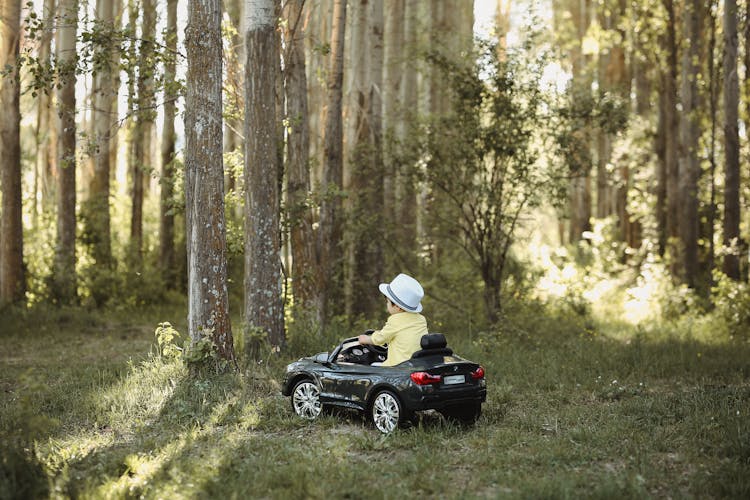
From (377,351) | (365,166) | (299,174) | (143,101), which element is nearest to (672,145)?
(365,166)

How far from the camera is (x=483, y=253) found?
52.0 ft

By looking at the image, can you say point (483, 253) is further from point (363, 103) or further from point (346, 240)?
point (363, 103)

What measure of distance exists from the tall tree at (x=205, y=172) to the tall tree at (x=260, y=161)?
1.25 metres

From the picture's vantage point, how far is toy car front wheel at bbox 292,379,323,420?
9.04 metres

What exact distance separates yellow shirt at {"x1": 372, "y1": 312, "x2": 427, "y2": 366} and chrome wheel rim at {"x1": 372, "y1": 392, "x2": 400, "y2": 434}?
0.38 meters

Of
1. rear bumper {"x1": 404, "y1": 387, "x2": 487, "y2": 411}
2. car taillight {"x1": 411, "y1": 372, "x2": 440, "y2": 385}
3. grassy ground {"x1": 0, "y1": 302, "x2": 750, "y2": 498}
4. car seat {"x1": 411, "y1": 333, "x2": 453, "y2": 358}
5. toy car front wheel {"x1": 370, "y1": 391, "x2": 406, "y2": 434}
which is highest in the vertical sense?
car seat {"x1": 411, "y1": 333, "x2": 453, "y2": 358}

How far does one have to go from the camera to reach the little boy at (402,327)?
334 inches

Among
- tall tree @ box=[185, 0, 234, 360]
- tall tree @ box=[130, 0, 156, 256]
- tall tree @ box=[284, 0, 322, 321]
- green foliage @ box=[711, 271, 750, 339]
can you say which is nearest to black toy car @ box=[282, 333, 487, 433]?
tall tree @ box=[185, 0, 234, 360]

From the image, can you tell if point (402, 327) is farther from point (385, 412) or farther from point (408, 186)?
point (408, 186)

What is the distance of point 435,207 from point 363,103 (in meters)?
2.76

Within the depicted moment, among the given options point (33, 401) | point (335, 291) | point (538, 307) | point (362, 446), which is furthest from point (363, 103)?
point (362, 446)

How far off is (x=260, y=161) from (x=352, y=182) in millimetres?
5304

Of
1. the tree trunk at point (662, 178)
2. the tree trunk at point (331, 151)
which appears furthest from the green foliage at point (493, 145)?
the tree trunk at point (662, 178)

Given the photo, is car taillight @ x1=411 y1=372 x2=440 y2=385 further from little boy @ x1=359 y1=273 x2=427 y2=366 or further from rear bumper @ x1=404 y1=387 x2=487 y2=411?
little boy @ x1=359 y1=273 x2=427 y2=366
